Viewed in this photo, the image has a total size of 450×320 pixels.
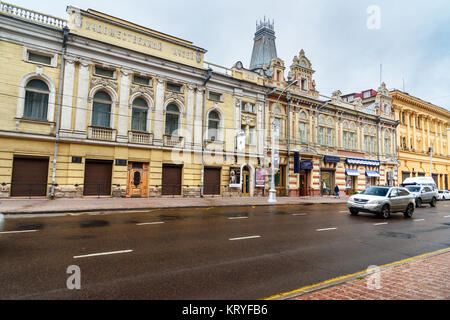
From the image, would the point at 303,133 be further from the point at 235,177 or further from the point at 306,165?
the point at 235,177

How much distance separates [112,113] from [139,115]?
85.6 inches

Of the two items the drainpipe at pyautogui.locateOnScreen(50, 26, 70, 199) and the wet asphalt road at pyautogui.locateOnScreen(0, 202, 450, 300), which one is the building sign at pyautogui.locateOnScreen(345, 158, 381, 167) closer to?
the wet asphalt road at pyautogui.locateOnScreen(0, 202, 450, 300)

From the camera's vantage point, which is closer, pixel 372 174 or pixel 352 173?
pixel 352 173

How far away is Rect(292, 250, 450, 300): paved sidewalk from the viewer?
396 centimetres

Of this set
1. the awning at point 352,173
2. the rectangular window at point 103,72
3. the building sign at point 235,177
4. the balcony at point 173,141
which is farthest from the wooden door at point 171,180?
the awning at point 352,173

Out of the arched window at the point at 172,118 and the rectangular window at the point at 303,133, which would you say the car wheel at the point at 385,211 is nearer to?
the arched window at the point at 172,118

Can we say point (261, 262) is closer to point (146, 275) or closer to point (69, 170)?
point (146, 275)

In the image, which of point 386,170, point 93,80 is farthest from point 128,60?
point 386,170

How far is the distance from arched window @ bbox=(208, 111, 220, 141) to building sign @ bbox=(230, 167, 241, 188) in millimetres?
3505

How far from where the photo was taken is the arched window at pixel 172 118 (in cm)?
2394

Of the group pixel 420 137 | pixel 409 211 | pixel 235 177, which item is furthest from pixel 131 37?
Answer: pixel 420 137

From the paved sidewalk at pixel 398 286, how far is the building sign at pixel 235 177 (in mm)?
20922

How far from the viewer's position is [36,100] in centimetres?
1883

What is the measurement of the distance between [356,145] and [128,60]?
1204 inches
